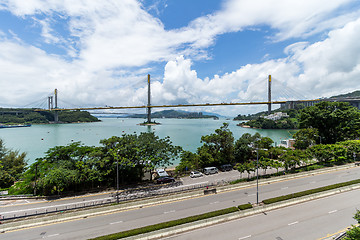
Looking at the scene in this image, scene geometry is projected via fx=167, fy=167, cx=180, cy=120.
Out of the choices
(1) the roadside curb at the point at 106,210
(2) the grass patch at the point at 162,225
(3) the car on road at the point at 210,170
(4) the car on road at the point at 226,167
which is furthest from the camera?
(4) the car on road at the point at 226,167

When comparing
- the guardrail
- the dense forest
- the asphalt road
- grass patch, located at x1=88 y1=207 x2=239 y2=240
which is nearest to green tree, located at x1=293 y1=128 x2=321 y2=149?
→ the asphalt road

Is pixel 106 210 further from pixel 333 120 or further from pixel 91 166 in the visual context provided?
pixel 333 120

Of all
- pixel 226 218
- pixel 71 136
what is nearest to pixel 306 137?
pixel 226 218

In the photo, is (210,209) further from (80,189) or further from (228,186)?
(80,189)

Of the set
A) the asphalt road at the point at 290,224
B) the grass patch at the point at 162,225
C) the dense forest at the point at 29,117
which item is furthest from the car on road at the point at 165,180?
the dense forest at the point at 29,117

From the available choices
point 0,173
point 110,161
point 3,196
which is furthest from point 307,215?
point 0,173

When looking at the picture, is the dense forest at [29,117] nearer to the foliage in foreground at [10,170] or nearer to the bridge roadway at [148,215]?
the foliage in foreground at [10,170]

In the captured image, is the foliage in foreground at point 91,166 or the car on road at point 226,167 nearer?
the foliage in foreground at point 91,166
